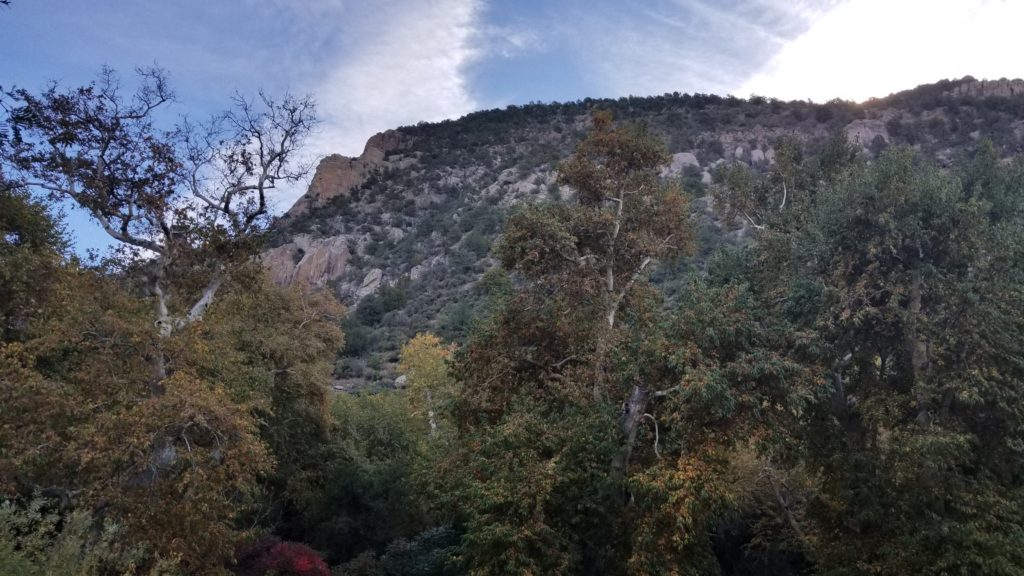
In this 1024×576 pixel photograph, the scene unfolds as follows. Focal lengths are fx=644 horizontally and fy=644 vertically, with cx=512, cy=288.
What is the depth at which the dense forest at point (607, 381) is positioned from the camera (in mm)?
9055

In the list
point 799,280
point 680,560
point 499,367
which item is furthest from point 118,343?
point 799,280

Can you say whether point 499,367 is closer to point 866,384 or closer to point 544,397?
point 544,397

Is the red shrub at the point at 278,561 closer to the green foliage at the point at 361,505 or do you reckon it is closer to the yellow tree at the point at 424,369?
the green foliage at the point at 361,505

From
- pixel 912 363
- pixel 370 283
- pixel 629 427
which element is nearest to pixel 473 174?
pixel 370 283

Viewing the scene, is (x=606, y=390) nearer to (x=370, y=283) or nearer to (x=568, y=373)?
(x=568, y=373)

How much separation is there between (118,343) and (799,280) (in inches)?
459

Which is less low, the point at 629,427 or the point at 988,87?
the point at 988,87

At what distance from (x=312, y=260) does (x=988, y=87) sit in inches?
3106

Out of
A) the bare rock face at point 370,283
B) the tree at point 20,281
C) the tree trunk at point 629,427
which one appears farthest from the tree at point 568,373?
the bare rock face at point 370,283

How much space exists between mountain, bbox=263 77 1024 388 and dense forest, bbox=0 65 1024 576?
2161cm

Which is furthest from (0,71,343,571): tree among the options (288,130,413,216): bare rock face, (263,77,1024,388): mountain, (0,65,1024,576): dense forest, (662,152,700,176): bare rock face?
(288,130,413,216): bare rock face

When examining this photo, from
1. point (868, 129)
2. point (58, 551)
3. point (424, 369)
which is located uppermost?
point (868, 129)

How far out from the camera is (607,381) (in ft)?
42.1

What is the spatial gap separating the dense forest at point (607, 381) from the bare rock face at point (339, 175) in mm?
72191
